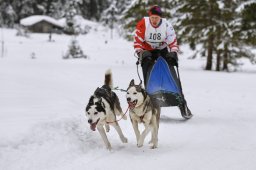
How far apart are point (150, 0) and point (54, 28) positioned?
36.7 meters

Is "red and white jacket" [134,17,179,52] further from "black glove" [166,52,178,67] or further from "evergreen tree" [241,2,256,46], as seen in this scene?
"evergreen tree" [241,2,256,46]

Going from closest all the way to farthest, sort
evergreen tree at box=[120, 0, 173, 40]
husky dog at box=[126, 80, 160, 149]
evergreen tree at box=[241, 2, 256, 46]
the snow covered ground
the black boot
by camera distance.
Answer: the snow covered ground, husky dog at box=[126, 80, 160, 149], the black boot, evergreen tree at box=[241, 2, 256, 46], evergreen tree at box=[120, 0, 173, 40]

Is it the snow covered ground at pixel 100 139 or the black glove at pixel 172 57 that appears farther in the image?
the black glove at pixel 172 57

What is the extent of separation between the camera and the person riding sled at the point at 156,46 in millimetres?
6426

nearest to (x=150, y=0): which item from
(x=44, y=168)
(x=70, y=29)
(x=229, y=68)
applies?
(x=229, y=68)

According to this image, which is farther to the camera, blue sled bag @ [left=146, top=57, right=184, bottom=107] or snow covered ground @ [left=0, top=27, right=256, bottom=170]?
blue sled bag @ [left=146, top=57, right=184, bottom=107]

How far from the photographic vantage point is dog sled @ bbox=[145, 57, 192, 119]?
257 inches

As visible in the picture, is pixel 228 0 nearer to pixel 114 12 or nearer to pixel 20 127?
pixel 20 127

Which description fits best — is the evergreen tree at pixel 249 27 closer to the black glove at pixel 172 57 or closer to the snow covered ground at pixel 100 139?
the snow covered ground at pixel 100 139

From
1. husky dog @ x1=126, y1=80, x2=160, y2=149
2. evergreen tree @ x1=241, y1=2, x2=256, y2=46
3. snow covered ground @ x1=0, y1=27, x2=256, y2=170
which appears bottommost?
snow covered ground @ x1=0, y1=27, x2=256, y2=170

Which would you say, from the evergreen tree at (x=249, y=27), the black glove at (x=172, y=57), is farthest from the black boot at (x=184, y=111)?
the evergreen tree at (x=249, y=27)

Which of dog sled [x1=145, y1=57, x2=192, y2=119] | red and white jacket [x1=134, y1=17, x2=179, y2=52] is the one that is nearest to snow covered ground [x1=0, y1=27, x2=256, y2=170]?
dog sled [x1=145, y1=57, x2=192, y2=119]

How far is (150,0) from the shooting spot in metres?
22.8

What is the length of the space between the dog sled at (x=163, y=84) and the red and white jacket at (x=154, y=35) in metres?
0.30
